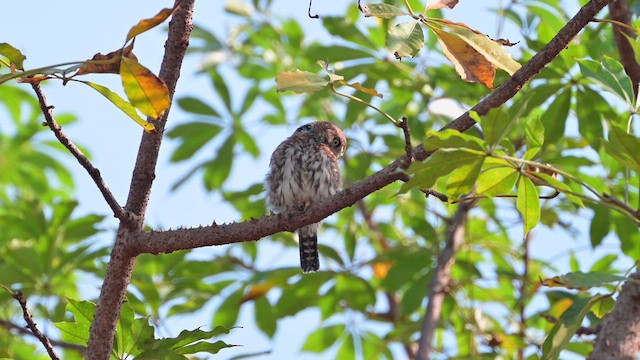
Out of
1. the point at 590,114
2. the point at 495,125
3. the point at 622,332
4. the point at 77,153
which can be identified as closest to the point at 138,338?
the point at 77,153

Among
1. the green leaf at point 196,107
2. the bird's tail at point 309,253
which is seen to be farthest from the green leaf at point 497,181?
the green leaf at point 196,107

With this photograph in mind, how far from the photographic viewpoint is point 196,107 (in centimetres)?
670

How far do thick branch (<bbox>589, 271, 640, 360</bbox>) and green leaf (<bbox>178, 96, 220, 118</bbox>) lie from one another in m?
3.85

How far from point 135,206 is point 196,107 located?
12.5ft

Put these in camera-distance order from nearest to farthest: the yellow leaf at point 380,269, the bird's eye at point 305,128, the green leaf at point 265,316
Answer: the green leaf at point 265,316 < the bird's eye at point 305,128 < the yellow leaf at point 380,269

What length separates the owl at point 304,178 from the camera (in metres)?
5.24

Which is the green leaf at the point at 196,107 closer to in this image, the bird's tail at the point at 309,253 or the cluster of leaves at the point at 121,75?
the bird's tail at the point at 309,253

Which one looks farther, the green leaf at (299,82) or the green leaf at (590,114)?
Answer: the green leaf at (590,114)

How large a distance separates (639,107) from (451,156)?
111 cm

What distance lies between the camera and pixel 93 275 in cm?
548

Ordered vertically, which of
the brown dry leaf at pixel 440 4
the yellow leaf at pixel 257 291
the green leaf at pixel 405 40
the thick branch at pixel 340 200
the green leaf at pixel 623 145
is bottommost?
the green leaf at pixel 623 145

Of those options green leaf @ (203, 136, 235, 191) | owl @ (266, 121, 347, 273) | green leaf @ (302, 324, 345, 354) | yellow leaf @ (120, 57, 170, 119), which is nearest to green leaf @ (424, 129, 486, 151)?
yellow leaf @ (120, 57, 170, 119)

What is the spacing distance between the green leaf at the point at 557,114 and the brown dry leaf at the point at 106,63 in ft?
9.36

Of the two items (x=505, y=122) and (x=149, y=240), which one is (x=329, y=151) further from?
(x=505, y=122)
